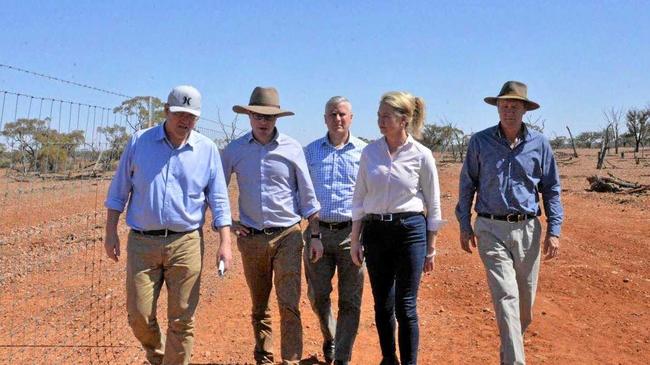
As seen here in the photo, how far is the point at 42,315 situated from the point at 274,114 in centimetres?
306

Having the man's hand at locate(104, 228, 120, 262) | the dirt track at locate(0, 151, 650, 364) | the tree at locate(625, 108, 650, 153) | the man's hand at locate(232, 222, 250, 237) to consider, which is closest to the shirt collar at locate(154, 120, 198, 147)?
the man's hand at locate(104, 228, 120, 262)

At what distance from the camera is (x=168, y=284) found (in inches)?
134

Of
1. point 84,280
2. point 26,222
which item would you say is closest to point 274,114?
point 84,280

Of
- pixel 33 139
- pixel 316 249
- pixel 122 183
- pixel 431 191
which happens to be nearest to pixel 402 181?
pixel 431 191

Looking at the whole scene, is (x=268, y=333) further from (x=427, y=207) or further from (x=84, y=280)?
(x=84, y=280)

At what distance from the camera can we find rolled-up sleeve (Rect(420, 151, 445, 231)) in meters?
3.55

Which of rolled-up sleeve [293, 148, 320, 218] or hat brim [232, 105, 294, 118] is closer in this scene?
hat brim [232, 105, 294, 118]

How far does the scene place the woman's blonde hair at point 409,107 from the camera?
344cm

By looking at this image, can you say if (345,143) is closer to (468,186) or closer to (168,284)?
(468,186)

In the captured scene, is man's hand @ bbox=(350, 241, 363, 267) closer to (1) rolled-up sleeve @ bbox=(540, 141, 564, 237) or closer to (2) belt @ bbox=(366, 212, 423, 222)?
(2) belt @ bbox=(366, 212, 423, 222)

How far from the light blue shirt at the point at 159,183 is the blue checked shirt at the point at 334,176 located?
3.15 ft

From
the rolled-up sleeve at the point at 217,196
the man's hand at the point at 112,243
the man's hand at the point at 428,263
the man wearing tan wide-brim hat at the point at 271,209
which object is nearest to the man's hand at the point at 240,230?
the man wearing tan wide-brim hat at the point at 271,209

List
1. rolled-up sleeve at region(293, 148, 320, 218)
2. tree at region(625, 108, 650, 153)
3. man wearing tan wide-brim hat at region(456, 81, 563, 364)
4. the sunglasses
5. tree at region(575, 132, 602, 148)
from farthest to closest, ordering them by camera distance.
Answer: tree at region(575, 132, 602, 148) → tree at region(625, 108, 650, 153) → rolled-up sleeve at region(293, 148, 320, 218) → the sunglasses → man wearing tan wide-brim hat at region(456, 81, 563, 364)

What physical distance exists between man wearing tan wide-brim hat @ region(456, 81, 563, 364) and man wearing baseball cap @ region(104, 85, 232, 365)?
70.0 inches
